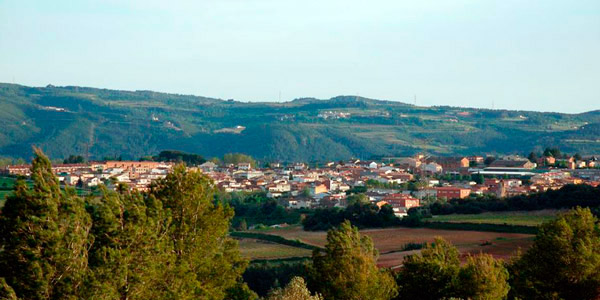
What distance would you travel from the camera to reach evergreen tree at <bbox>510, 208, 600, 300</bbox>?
28.7 meters

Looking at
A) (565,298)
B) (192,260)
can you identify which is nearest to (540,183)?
(565,298)

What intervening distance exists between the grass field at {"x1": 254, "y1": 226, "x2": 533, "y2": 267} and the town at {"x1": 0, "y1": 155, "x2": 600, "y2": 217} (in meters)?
9.04

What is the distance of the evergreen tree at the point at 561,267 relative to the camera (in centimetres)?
2867

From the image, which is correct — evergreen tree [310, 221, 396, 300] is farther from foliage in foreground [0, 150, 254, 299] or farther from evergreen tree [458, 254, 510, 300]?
foliage in foreground [0, 150, 254, 299]

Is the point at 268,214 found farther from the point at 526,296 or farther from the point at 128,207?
the point at 128,207

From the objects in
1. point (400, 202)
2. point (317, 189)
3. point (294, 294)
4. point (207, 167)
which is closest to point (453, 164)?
point (207, 167)

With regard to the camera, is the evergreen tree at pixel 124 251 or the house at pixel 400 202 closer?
the evergreen tree at pixel 124 251

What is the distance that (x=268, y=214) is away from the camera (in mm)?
76438

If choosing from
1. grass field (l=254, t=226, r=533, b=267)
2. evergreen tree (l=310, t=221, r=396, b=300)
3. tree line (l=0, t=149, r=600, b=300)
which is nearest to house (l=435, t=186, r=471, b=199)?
grass field (l=254, t=226, r=533, b=267)

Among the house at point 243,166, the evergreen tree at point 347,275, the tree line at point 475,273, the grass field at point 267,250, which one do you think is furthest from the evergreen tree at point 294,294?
the house at point 243,166

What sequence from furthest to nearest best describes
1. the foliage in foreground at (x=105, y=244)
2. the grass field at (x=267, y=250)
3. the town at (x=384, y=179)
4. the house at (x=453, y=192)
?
1. the town at (x=384, y=179)
2. the house at (x=453, y=192)
3. the grass field at (x=267, y=250)
4. the foliage in foreground at (x=105, y=244)

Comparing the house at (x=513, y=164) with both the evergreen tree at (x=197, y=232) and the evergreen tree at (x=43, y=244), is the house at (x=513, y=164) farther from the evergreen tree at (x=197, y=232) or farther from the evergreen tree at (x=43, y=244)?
the evergreen tree at (x=43, y=244)

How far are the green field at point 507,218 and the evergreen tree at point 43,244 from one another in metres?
41.3

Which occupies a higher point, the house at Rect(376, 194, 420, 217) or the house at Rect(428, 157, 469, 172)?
the house at Rect(376, 194, 420, 217)
